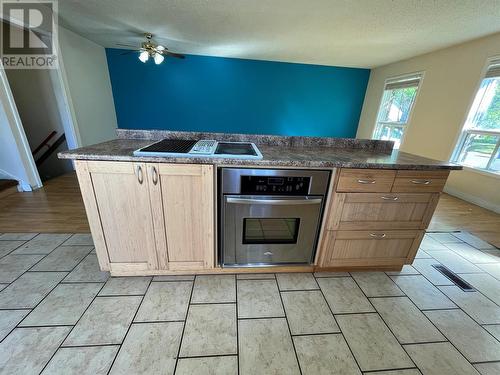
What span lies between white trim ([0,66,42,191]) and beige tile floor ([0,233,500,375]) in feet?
5.48

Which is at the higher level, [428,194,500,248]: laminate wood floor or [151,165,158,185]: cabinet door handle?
[151,165,158,185]: cabinet door handle

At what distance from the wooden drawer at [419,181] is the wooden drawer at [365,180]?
0.17 feet

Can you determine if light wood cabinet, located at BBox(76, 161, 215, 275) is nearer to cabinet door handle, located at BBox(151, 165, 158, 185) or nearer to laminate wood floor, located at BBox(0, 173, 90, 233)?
cabinet door handle, located at BBox(151, 165, 158, 185)

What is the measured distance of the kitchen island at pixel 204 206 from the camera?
Result: 3.81ft

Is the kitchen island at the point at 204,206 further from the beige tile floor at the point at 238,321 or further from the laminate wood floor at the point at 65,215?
the laminate wood floor at the point at 65,215

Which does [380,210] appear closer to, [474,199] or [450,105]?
[474,199]

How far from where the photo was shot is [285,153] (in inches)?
54.6

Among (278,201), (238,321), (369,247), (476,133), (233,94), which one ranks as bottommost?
(238,321)

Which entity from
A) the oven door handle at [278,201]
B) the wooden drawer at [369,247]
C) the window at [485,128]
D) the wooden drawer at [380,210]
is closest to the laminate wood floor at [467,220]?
the window at [485,128]

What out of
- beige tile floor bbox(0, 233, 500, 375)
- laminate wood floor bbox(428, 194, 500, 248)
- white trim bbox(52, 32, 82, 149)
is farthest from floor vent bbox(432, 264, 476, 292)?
white trim bbox(52, 32, 82, 149)

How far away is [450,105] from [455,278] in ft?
10.8

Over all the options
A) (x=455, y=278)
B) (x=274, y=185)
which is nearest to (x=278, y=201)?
(x=274, y=185)

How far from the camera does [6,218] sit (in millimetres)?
2143

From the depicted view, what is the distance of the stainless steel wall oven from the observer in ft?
4.03
